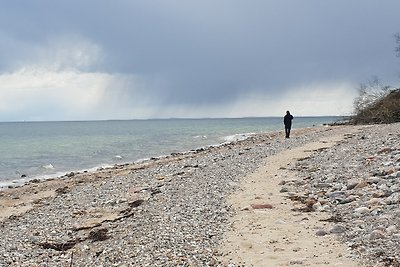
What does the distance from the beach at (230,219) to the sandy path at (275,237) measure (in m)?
0.02

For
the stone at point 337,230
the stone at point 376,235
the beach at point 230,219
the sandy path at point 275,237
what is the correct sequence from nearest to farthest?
1. the sandy path at point 275,237
2. the stone at point 376,235
3. the beach at point 230,219
4. the stone at point 337,230

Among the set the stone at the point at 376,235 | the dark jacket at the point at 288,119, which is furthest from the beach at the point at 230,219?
the dark jacket at the point at 288,119

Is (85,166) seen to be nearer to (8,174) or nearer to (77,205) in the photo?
(8,174)

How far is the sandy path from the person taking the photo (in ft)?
26.1

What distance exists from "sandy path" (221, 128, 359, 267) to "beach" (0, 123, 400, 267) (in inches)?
0.8

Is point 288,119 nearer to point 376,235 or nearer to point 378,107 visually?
point 378,107

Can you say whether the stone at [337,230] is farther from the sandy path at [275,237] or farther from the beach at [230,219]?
the sandy path at [275,237]

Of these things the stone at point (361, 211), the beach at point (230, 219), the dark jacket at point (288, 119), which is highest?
the dark jacket at point (288, 119)

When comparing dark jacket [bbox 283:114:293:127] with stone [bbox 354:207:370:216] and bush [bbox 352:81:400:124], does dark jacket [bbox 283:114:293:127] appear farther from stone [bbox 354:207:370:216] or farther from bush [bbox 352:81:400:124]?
stone [bbox 354:207:370:216]

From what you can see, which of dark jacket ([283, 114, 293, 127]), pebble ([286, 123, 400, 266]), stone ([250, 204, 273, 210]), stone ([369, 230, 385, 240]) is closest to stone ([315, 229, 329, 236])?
pebble ([286, 123, 400, 266])

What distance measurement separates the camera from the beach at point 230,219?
27.5 ft

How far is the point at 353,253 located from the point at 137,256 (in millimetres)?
3770

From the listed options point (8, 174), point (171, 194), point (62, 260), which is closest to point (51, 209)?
point (171, 194)

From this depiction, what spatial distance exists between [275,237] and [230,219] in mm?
1789
